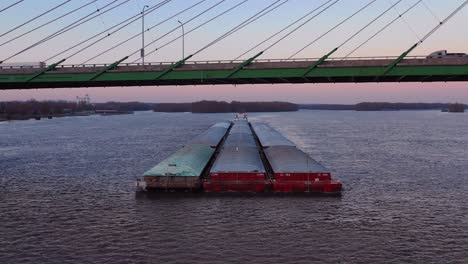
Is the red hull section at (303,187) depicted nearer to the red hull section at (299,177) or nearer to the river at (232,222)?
the red hull section at (299,177)

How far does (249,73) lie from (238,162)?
13924 mm

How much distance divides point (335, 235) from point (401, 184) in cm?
2524

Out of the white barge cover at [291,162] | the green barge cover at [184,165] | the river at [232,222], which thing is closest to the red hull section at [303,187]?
the white barge cover at [291,162]

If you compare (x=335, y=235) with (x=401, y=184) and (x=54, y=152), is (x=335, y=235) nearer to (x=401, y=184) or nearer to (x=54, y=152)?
(x=401, y=184)

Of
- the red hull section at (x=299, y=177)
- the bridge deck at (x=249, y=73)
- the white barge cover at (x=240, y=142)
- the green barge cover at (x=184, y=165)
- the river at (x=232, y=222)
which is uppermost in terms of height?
the bridge deck at (x=249, y=73)

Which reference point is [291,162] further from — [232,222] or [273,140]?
[273,140]

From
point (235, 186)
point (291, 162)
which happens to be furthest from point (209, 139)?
point (235, 186)

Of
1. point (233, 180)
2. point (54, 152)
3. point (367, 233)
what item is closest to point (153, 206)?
point (233, 180)

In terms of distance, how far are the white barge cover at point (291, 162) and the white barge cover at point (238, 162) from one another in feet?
6.44

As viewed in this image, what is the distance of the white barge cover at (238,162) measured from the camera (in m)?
50.6

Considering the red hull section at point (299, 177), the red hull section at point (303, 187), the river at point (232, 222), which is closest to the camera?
the river at point (232, 222)

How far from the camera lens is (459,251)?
103 ft

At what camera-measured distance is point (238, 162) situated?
2153 inches

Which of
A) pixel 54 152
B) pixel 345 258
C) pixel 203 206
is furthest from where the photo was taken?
pixel 54 152
